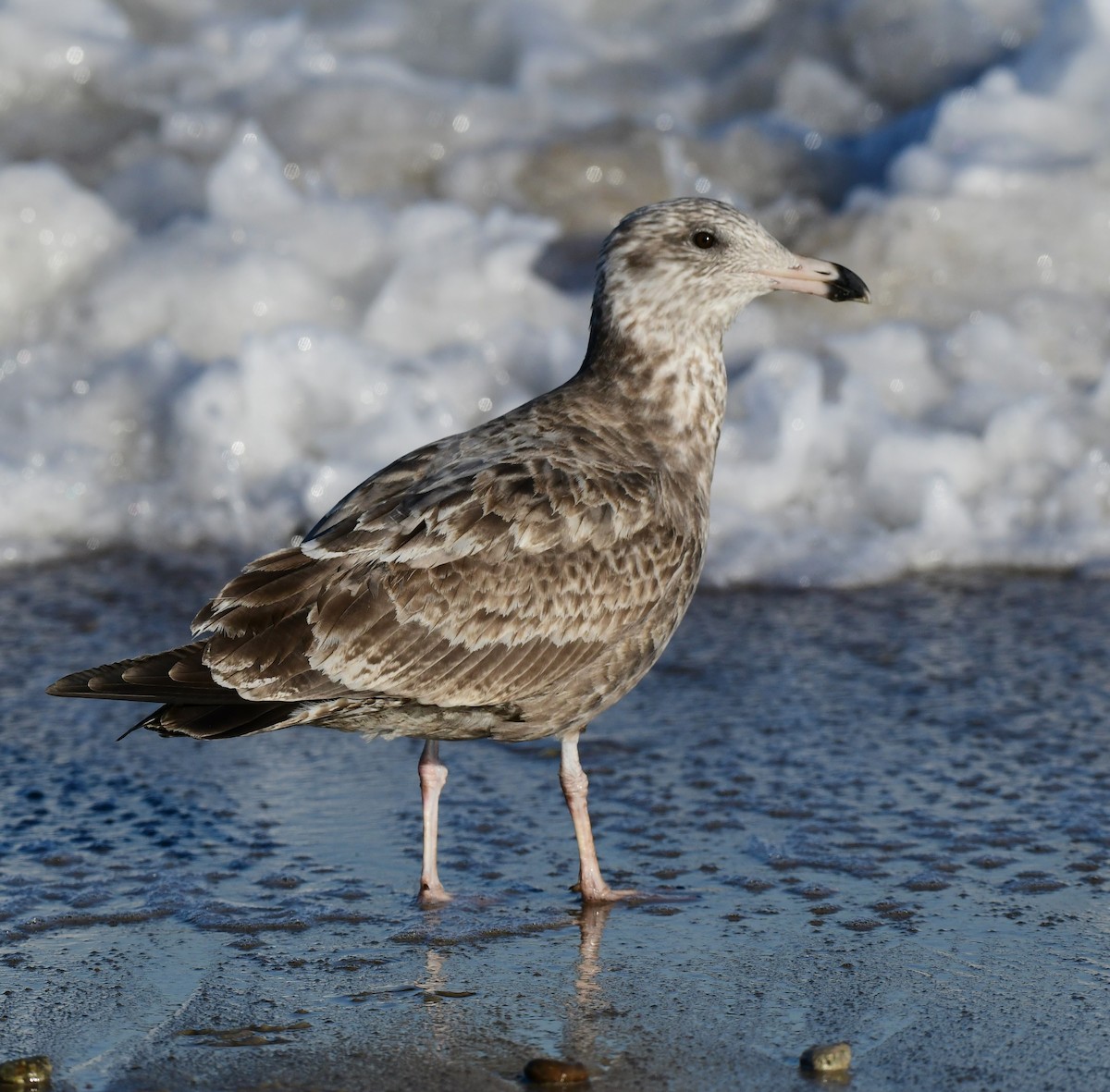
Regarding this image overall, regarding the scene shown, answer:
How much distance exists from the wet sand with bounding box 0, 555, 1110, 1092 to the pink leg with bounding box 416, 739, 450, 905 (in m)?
0.07

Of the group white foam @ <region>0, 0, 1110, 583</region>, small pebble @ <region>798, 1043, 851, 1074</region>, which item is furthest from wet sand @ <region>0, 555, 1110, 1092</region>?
white foam @ <region>0, 0, 1110, 583</region>

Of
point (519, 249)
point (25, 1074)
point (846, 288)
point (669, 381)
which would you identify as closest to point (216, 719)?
point (25, 1074)

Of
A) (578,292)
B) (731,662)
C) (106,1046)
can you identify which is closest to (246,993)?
(106,1046)

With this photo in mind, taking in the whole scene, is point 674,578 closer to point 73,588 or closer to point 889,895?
point 889,895

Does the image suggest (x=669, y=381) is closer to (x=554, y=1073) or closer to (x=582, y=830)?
(x=582, y=830)

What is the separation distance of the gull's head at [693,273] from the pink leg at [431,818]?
53.0 inches

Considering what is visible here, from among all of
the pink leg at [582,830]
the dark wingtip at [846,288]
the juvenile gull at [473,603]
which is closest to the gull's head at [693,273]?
the dark wingtip at [846,288]

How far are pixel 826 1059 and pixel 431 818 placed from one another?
57.2 inches

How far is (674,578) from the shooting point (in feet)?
15.6

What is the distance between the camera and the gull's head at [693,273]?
5.18 m

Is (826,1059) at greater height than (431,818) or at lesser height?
lesser

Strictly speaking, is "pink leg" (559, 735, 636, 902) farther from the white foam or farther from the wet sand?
the white foam

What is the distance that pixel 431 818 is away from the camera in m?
4.61

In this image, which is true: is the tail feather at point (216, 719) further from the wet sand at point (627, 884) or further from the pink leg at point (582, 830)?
the pink leg at point (582, 830)
